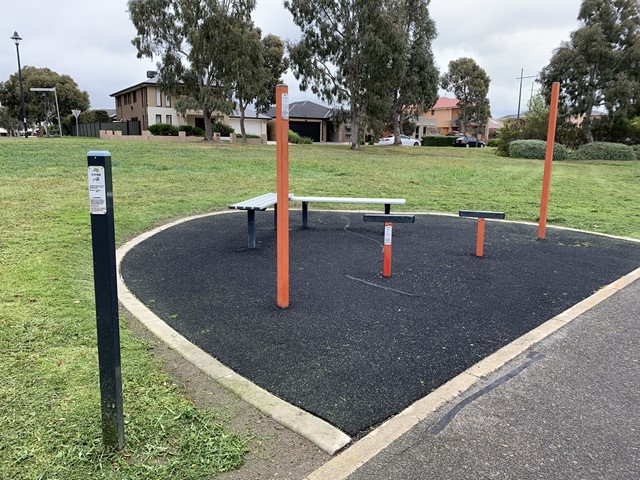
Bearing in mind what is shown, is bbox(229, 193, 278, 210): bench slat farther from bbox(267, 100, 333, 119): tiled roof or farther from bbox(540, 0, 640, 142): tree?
bbox(267, 100, 333, 119): tiled roof

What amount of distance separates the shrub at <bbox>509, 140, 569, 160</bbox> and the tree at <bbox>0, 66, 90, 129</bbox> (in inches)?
1873

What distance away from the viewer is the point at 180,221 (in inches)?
347

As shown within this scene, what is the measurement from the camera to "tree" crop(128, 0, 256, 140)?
32.5 m

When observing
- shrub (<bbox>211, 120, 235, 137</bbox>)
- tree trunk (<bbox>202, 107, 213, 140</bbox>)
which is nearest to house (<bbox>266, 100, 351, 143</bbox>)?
shrub (<bbox>211, 120, 235, 137</bbox>)

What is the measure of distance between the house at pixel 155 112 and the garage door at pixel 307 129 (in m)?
5.34

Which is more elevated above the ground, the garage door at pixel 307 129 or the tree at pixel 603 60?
the tree at pixel 603 60

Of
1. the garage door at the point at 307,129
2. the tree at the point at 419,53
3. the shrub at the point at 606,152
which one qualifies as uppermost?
the tree at the point at 419,53

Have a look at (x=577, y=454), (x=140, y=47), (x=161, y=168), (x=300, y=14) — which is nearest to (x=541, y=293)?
(x=577, y=454)

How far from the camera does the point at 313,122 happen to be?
57.3 meters

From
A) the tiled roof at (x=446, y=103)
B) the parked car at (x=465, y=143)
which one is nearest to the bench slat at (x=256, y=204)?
the parked car at (x=465, y=143)

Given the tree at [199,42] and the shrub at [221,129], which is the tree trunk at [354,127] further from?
the shrub at [221,129]

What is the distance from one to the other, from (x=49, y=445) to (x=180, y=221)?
656 cm

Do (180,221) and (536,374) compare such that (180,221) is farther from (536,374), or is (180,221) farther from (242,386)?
(536,374)

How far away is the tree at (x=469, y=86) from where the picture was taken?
6475cm
